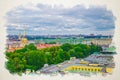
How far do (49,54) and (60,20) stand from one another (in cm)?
44

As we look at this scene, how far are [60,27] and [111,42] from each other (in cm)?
65

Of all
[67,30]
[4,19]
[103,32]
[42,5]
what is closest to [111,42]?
[103,32]

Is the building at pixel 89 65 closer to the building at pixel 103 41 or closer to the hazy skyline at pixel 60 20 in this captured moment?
the building at pixel 103 41

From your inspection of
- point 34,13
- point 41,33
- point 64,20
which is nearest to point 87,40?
point 64,20

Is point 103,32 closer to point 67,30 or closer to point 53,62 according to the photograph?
point 67,30

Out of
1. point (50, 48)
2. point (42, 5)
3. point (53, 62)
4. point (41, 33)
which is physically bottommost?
point (53, 62)

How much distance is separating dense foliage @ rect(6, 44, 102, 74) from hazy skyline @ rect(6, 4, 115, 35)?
185mm

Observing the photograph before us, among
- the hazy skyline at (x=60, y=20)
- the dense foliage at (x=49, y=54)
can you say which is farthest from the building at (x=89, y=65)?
the hazy skyline at (x=60, y=20)

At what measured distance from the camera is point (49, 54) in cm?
260

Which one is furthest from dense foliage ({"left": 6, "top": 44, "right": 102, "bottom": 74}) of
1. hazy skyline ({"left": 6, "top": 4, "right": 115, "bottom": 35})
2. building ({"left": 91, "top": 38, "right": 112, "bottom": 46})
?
hazy skyline ({"left": 6, "top": 4, "right": 115, "bottom": 35})

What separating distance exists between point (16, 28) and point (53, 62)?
0.62 metres

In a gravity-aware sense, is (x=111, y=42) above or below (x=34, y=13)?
below

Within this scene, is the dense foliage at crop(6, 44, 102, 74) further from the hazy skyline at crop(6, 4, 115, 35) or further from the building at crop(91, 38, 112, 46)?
the hazy skyline at crop(6, 4, 115, 35)

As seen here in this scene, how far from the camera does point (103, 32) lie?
258 cm
